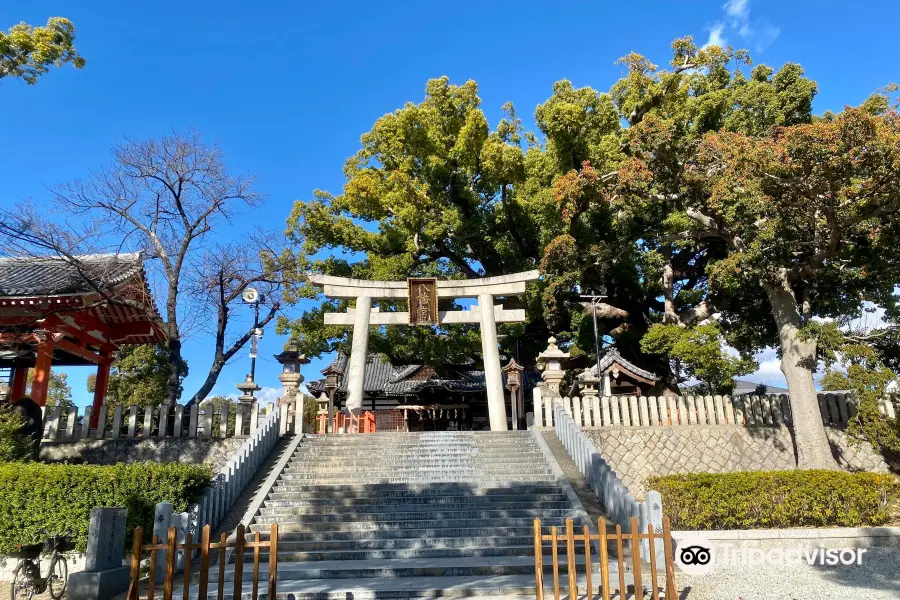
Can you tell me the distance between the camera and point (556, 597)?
524 cm

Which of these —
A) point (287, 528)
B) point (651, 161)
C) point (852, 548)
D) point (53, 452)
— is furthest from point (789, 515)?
point (53, 452)

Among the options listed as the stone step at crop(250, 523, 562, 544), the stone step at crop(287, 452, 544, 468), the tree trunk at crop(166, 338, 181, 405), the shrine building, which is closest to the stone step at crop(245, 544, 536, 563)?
the stone step at crop(250, 523, 562, 544)

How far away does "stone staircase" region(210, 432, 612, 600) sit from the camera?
260 inches

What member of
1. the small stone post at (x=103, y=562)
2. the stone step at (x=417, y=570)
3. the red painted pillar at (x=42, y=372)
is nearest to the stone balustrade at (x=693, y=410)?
the stone step at (x=417, y=570)

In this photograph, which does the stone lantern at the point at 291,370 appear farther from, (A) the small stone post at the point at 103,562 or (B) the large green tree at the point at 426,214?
(A) the small stone post at the point at 103,562

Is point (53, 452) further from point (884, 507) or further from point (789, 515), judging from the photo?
point (884, 507)

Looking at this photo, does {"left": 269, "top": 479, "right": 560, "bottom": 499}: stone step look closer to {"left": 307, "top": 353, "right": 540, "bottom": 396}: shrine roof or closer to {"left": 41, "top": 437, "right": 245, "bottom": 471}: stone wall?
{"left": 41, "top": 437, "right": 245, "bottom": 471}: stone wall

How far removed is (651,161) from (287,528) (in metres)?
11.0

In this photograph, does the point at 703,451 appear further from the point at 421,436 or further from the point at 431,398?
the point at 431,398

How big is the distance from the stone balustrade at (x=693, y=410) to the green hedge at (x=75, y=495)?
25.1 feet

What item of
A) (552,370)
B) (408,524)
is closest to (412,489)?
(408,524)

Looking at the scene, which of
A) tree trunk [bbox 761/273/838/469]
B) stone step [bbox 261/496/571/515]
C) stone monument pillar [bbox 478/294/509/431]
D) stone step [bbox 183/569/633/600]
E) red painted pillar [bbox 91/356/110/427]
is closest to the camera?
stone step [bbox 183/569/633/600]

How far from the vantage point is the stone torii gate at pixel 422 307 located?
52.4 feet

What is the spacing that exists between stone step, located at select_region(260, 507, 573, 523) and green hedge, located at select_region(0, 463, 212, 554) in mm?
1517
